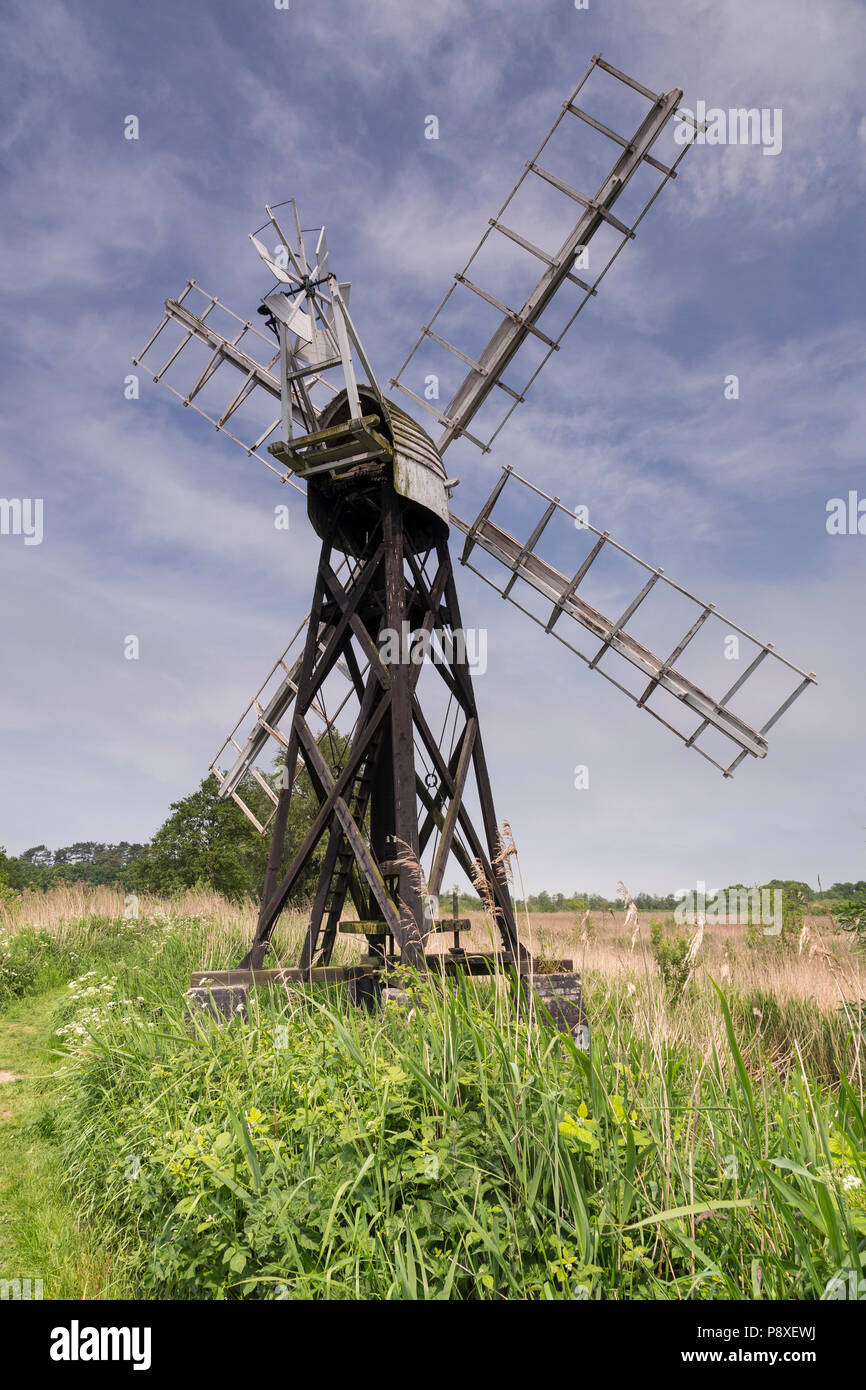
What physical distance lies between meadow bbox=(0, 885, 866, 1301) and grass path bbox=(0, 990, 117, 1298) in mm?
23

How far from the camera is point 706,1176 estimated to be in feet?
10.6

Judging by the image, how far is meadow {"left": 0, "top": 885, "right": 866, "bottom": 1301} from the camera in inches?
108

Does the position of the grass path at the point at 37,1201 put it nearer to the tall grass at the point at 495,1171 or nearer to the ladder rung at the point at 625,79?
the tall grass at the point at 495,1171

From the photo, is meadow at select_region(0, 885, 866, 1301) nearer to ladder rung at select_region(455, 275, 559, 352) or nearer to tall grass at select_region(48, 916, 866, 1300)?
tall grass at select_region(48, 916, 866, 1300)

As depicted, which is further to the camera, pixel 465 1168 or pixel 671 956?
pixel 671 956

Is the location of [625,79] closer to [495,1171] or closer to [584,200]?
[584,200]

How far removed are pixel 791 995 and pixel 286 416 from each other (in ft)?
32.6

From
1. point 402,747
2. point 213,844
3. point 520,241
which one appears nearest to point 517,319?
point 520,241

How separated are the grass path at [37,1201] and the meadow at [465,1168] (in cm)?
2

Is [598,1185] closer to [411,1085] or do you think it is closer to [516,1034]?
[516,1034]

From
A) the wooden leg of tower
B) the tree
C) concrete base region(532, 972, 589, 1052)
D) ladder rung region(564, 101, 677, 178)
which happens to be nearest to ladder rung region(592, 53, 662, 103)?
ladder rung region(564, 101, 677, 178)

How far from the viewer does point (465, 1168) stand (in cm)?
320

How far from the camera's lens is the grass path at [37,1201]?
4.20 m

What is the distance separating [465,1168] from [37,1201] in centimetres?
378
